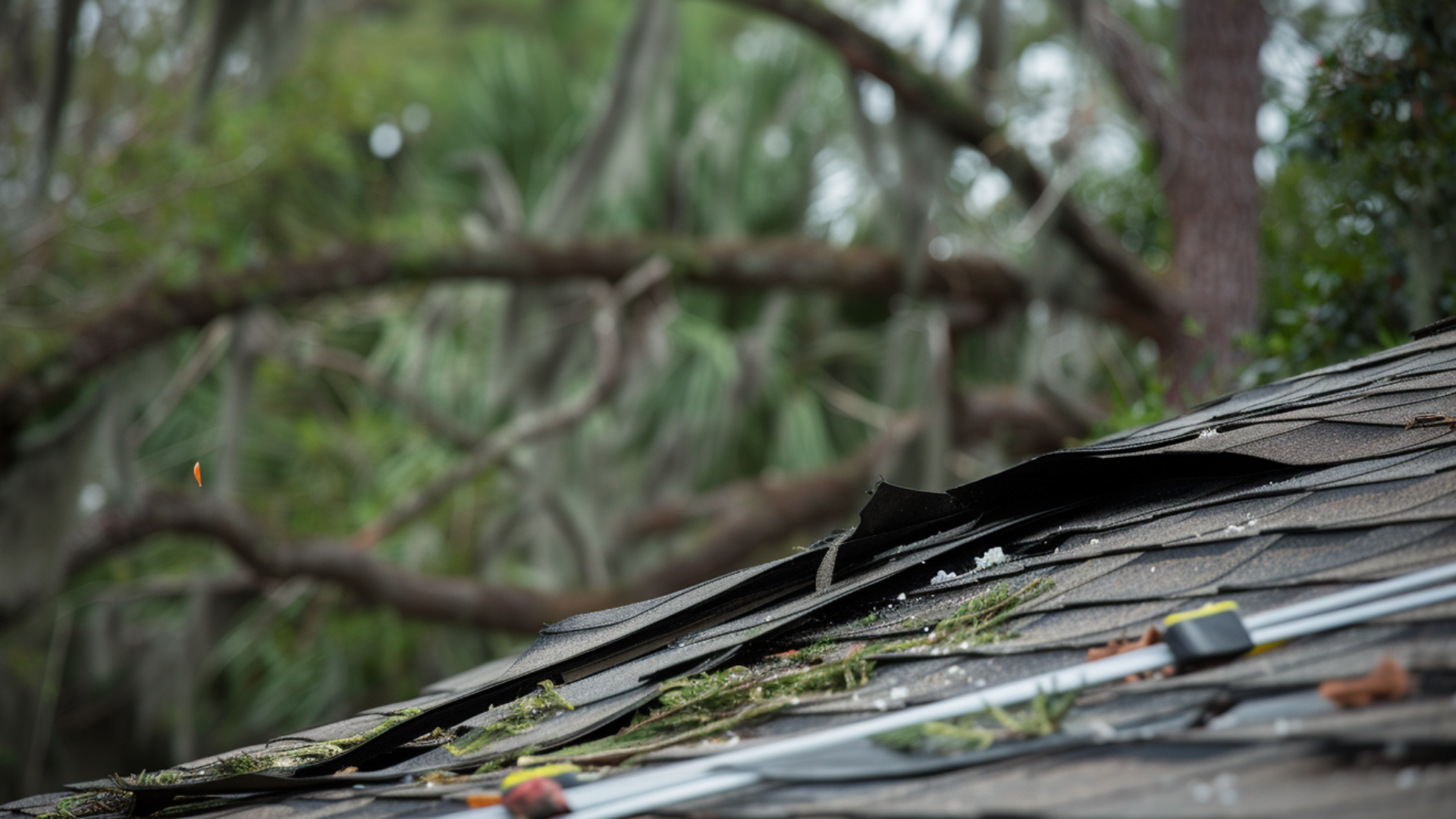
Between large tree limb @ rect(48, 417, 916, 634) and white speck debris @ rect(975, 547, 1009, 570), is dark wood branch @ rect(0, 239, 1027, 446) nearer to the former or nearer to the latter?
large tree limb @ rect(48, 417, 916, 634)

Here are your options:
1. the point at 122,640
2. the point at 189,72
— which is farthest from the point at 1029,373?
the point at 122,640

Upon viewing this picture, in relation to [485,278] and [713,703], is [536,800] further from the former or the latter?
[485,278]

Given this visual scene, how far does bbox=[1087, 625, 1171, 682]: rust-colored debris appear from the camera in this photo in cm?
129

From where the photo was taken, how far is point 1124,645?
1321 millimetres

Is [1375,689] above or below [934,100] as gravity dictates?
below

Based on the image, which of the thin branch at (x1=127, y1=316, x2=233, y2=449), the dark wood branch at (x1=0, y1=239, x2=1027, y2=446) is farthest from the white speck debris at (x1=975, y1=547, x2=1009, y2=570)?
the thin branch at (x1=127, y1=316, x2=233, y2=449)

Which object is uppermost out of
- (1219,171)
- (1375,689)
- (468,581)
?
(1219,171)

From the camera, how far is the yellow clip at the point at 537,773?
4.52ft

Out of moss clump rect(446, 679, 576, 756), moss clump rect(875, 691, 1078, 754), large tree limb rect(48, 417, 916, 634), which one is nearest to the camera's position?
moss clump rect(875, 691, 1078, 754)

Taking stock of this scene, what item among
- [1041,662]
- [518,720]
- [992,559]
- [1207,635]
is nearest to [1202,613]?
[1207,635]

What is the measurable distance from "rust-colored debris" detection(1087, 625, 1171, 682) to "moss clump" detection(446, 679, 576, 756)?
2.89 ft

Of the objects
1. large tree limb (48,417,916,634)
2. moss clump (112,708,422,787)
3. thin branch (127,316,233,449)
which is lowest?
moss clump (112,708,422,787)

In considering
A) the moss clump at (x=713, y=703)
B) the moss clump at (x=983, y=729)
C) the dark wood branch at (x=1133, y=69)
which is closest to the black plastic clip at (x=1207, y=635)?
the moss clump at (x=983, y=729)

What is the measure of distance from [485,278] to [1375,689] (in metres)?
5.48
